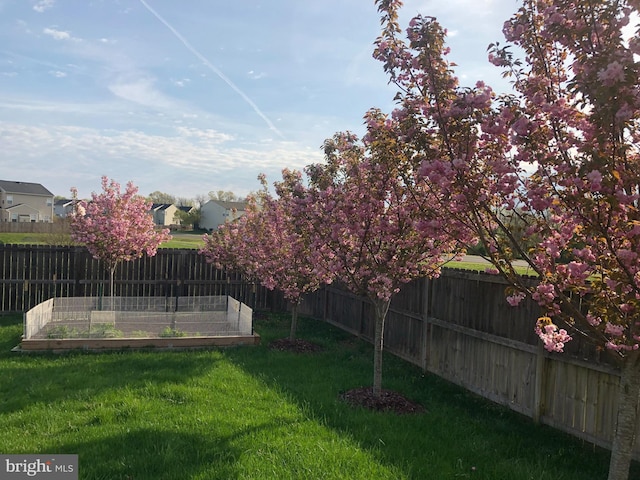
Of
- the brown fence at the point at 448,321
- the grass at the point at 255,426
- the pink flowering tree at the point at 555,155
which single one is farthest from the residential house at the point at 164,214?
the pink flowering tree at the point at 555,155

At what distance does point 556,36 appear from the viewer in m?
3.21

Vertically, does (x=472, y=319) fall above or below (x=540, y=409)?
above

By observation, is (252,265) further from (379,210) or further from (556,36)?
(556,36)

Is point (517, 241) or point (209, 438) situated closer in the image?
point (517, 241)

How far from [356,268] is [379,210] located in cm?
86

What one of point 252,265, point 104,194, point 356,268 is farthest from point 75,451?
point 104,194

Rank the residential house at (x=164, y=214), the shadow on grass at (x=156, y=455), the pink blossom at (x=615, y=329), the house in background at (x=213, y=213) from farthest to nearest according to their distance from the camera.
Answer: the residential house at (x=164, y=214)
the house in background at (x=213, y=213)
the shadow on grass at (x=156, y=455)
the pink blossom at (x=615, y=329)

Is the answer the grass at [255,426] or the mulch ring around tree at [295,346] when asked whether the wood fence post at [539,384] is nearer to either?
the grass at [255,426]

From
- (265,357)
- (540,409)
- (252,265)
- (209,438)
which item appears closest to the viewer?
(209,438)

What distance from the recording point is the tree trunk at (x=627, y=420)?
3.48 meters

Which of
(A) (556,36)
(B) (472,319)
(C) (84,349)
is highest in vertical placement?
(A) (556,36)

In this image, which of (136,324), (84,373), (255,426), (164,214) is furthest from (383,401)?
(164,214)

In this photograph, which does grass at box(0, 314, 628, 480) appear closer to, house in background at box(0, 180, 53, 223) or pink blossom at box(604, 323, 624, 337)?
pink blossom at box(604, 323, 624, 337)

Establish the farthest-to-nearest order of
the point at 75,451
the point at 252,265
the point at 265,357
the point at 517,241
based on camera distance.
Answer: the point at 252,265 < the point at 265,357 < the point at 75,451 < the point at 517,241
